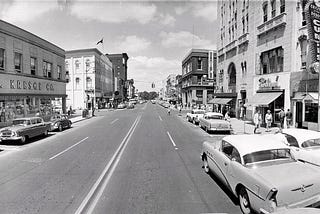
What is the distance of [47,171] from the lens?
883 centimetres

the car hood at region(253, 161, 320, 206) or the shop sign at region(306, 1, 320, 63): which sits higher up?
the shop sign at region(306, 1, 320, 63)

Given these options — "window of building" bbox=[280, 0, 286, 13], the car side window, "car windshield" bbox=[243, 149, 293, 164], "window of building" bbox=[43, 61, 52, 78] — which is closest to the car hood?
"car windshield" bbox=[243, 149, 293, 164]

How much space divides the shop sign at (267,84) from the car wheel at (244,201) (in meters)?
18.4

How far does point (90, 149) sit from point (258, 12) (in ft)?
73.8

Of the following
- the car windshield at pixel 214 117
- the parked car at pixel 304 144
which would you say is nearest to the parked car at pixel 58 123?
the car windshield at pixel 214 117

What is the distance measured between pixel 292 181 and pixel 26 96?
2634 cm

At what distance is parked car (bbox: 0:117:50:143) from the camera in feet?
46.7

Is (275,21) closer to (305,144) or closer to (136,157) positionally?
(305,144)

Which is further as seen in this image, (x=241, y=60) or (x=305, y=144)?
(x=241, y=60)

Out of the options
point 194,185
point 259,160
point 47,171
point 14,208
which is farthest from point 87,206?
point 259,160

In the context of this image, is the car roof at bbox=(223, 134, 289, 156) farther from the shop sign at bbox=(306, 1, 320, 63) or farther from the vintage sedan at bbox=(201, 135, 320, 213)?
the shop sign at bbox=(306, 1, 320, 63)

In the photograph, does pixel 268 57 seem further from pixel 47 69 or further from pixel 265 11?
pixel 47 69

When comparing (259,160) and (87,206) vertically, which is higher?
(259,160)

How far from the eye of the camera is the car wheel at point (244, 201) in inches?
210
